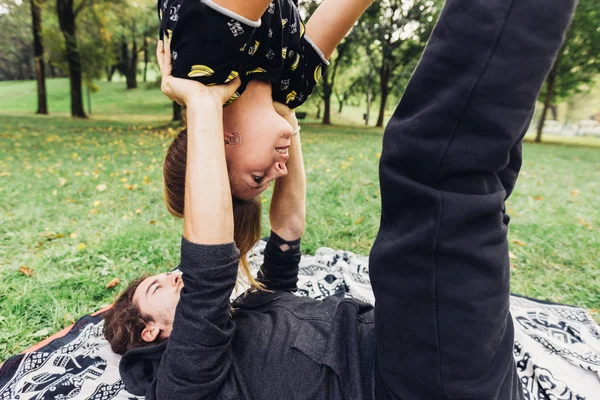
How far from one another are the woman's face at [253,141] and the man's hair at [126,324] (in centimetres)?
84

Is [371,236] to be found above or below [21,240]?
above

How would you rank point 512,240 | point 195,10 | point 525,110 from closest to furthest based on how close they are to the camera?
point 525,110
point 195,10
point 512,240

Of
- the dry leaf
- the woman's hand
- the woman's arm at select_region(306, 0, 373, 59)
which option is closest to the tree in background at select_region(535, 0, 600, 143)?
the woman's arm at select_region(306, 0, 373, 59)

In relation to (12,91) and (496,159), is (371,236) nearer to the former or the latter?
(496,159)

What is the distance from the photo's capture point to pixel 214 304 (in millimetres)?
1368

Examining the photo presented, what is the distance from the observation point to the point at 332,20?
1921mm

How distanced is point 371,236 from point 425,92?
3.03 metres

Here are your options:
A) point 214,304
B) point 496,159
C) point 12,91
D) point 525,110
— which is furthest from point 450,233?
point 12,91

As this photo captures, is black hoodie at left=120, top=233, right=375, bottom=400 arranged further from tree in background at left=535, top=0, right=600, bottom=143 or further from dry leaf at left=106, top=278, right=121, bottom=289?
tree in background at left=535, top=0, right=600, bottom=143

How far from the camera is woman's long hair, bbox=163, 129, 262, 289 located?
1.75 metres

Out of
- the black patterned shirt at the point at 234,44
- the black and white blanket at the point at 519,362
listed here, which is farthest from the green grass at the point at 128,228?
the black patterned shirt at the point at 234,44

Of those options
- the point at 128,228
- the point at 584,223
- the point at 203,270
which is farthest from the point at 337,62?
the point at 203,270

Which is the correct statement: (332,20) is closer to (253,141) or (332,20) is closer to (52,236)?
(253,141)

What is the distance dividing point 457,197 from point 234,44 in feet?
3.10
